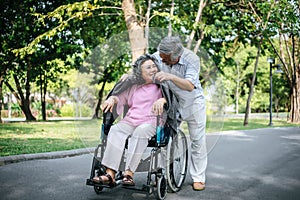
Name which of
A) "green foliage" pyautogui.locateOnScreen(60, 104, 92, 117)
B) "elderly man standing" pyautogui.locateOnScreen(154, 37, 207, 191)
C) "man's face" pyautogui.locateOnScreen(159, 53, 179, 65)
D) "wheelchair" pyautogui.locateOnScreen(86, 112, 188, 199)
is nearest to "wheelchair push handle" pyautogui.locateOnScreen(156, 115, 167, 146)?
"wheelchair" pyautogui.locateOnScreen(86, 112, 188, 199)

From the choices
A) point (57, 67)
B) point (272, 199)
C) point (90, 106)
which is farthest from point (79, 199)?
point (57, 67)

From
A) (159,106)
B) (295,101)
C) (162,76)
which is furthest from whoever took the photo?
(295,101)

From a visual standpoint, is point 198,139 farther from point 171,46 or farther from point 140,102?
point 171,46

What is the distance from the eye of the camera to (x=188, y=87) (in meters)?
3.70

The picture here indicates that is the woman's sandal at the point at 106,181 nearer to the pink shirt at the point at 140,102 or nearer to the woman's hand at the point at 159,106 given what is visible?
the pink shirt at the point at 140,102

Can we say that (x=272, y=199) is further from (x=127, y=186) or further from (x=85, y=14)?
(x=85, y=14)

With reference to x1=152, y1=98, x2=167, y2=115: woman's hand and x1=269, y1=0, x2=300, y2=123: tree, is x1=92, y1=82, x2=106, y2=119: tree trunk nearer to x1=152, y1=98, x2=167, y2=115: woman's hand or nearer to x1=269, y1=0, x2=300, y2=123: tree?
x1=152, y1=98, x2=167, y2=115: woman's hand

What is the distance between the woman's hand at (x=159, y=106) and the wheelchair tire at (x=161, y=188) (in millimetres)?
720

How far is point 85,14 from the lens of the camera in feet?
40.0

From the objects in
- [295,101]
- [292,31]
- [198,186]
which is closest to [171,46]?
[198,186]

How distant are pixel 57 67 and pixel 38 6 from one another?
490 cm

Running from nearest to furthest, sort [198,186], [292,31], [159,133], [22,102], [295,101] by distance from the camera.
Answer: [159,133] < [198,186] < [292,31] < [295,101] < [22,102]

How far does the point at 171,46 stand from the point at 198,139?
4.14 ft

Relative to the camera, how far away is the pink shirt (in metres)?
3.65
